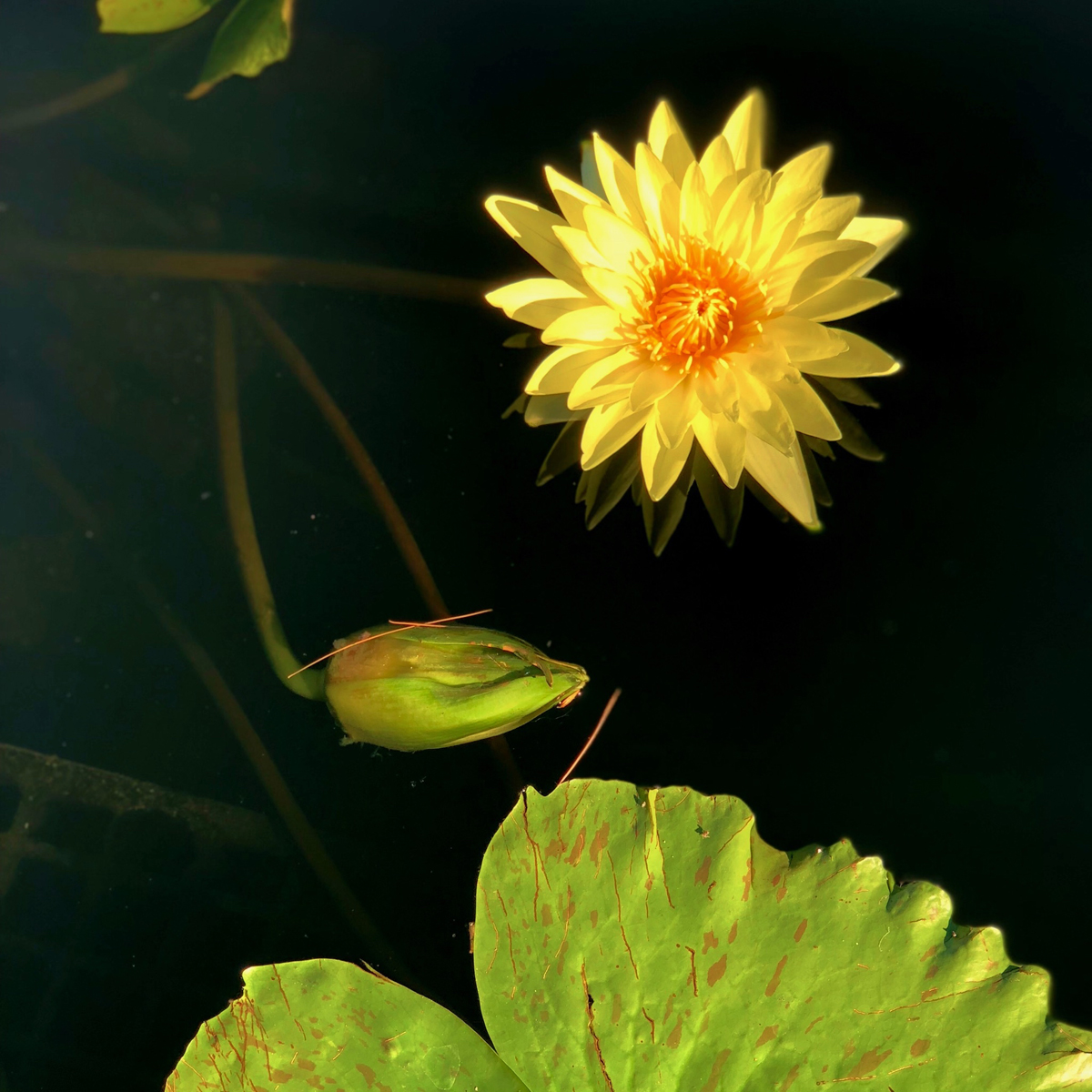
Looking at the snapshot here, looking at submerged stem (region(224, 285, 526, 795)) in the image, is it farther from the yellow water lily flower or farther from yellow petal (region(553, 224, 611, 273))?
yellow petal (region(553, 224, 611, 273))

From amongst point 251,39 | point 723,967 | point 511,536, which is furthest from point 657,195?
point 723,967

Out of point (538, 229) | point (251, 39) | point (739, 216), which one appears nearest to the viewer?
point (739, 216)

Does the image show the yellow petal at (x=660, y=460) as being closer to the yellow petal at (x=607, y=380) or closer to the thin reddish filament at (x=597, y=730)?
the yellow petal at (x=607, y=380)

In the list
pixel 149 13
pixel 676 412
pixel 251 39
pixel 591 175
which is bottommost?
pixel 676 412

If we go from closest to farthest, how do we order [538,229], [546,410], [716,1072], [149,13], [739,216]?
1. [716,1072]
2. [739,216]
3. [538,229]
4. [546,410]
5. [149,13]

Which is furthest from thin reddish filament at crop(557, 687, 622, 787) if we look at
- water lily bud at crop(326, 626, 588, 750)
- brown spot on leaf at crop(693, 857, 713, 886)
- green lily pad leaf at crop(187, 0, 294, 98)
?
green lily pad leaf at crop(187, 0, 294, 98)

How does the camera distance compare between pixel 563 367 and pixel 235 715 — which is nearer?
pixel 563 367

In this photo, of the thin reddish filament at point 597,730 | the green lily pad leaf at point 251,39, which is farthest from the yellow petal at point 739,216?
the green lily pad leaf at point 251,39

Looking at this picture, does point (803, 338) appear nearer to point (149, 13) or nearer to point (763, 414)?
point (763, 414)
